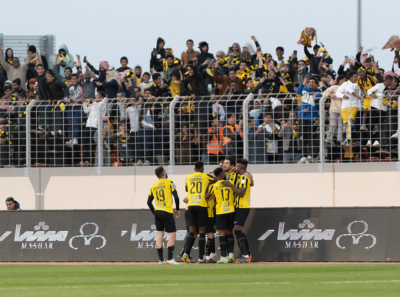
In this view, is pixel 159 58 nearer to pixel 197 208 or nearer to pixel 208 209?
pixel 208 209

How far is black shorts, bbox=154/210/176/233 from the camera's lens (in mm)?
15492

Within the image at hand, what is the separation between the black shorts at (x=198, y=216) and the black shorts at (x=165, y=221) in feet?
1.34

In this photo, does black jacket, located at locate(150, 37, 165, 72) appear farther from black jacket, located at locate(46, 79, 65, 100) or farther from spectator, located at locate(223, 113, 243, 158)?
spectator, located at locate(223, 113, 243, 158)

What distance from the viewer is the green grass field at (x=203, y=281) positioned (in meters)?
9.37

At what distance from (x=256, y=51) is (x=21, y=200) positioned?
7.60 meters

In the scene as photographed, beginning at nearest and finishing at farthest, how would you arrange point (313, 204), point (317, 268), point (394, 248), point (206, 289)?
point (206, 289)
point (317, 268)
point (394, 248)
point (313, 204)

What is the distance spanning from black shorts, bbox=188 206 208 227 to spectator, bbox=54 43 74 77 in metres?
8.97

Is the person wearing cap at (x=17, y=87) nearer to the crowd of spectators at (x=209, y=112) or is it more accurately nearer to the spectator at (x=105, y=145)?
the crowd of spectators at (x=209, y=112)

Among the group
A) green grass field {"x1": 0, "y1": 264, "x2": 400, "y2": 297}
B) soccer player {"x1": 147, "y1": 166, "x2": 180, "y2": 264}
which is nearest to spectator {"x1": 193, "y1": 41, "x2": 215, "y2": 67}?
soccer player {"x1": 147, "y1": 166, "x2": 180, "y2": 264}

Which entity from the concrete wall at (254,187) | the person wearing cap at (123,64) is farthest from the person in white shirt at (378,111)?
the person wearing cap at (123,64)

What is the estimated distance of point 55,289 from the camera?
10141 millimetres

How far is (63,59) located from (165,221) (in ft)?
30.7

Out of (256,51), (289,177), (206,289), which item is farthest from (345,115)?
(206,289)

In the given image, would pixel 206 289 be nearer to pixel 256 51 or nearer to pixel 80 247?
pixel 80 247
